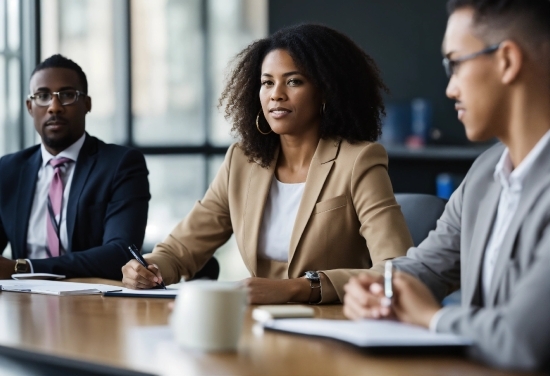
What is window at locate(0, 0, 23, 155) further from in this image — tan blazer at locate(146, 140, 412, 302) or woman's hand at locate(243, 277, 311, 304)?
woman's hand at locate(243, 277, 311, 304)

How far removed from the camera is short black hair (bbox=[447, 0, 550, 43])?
1431 millimetres

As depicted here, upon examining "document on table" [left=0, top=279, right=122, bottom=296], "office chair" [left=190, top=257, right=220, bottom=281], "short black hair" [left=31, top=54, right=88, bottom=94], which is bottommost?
"office chair" [left=190, top=257, right=220, bottom=281]

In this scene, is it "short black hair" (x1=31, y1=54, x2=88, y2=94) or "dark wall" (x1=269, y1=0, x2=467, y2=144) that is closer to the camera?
"short black hair" (x1=31, y1=54, x2=88, y2=94)

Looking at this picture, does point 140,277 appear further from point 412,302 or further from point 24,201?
point 24,201

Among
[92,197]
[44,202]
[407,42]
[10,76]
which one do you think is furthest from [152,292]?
[407,42]

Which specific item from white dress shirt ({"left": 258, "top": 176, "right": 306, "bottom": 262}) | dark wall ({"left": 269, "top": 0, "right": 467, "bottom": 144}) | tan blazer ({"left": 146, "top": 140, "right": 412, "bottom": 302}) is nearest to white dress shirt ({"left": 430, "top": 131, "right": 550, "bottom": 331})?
tan blazer ({"left": 146, "top": 140, "right": 412, "bottom": 302})

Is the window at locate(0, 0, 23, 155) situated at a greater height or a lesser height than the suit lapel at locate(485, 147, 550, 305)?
greater

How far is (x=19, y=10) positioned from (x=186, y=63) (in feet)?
5.05

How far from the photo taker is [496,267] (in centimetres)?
139

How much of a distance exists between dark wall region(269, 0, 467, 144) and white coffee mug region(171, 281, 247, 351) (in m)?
4.44

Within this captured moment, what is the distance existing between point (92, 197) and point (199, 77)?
3.26 metres

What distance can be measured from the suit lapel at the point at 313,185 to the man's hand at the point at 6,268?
33.7 inches


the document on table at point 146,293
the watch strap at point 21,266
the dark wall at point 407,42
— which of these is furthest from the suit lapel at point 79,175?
the dark wall at point 407,42

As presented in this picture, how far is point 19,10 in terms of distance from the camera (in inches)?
186
